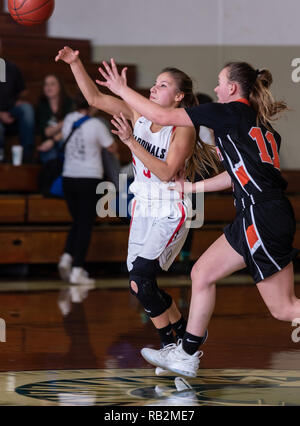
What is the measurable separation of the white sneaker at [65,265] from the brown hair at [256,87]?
4327mm

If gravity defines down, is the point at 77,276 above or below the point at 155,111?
above

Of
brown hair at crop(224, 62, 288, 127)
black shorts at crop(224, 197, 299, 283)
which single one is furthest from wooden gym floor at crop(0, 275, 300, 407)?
brown hair at crop(224, 62, 288, 127)

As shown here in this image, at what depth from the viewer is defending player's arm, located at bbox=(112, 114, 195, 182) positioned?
398cm

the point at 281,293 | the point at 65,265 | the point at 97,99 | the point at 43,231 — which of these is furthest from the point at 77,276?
the point at 281,293

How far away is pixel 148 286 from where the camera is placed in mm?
4234

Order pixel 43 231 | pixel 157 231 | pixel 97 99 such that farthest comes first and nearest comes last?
1. pixel 43 231
2. pixel 97 99
3. pixel 157 231

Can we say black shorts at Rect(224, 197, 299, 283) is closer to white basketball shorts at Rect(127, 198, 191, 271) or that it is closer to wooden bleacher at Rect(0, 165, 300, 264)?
white basketball shorts at Rect(127, 198, 191, 271)

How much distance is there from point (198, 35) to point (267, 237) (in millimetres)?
7204

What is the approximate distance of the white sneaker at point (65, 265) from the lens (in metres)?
7.96

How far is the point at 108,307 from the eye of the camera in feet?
21.9

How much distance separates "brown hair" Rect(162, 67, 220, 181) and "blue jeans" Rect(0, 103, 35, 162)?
459 cm

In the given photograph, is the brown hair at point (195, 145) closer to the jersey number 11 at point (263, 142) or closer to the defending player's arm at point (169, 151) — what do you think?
the defending player's arm at point (169, 151)

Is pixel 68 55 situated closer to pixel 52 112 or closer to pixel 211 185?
pixel 211 185
